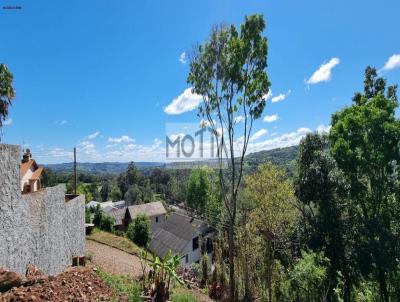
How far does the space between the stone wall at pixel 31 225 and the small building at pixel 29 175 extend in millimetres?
1462

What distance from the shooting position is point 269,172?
13.2 meters

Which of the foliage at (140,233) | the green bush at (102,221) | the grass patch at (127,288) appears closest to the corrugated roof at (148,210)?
the foliage at (140,233)

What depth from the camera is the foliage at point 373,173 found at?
11.4 metres

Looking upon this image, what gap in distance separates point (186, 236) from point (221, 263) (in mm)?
15462

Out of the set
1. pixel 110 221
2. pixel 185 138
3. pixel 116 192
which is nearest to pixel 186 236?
pixel 110 221

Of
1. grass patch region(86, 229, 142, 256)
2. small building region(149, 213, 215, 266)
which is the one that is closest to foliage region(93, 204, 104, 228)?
grass patch region(86, 229, 142, 256)

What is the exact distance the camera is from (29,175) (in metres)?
10.0

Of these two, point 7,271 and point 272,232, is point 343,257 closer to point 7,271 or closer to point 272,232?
point 272,232

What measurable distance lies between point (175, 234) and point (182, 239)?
1705 millimetres

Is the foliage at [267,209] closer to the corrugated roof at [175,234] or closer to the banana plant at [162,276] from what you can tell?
the banana plant at [162,276]

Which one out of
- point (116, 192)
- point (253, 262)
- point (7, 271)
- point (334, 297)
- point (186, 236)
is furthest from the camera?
point (116, 192)

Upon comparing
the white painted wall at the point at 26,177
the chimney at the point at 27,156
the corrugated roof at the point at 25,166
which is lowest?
the white painted wall at the point at 26,177

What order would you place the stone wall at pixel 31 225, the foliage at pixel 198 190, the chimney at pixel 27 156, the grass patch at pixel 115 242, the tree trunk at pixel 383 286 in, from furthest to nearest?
the foliage at pixel 198 190
the grass patch at pixel 115 242
the tree trunk at pixel 383 286
the chimney at pixel 27 156
the stone wall at pixel 31 225

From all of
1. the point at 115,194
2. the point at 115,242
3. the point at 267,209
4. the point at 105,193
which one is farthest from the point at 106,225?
the point at 105,193
